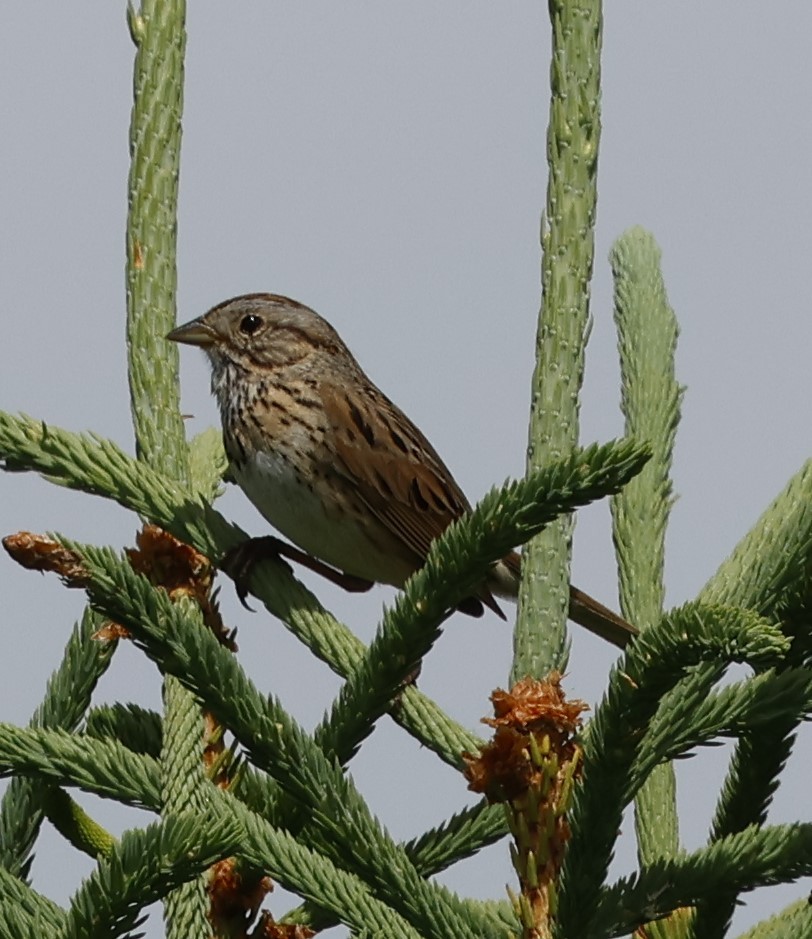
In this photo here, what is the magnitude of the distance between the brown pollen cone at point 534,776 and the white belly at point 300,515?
90.7 inches

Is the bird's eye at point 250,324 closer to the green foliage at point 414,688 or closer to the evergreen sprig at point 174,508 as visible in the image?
the green foliage at point 414,688

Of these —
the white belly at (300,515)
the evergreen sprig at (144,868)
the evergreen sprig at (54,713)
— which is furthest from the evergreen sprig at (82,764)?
the white belly at (300,515)

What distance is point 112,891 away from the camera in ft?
3.79

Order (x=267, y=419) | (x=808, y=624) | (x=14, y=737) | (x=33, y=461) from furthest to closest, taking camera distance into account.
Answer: (x=267, y=419) → (x=33, y=461) → (x=14, y=737) → (x=808, y=624)

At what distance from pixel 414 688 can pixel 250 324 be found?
2494 mm

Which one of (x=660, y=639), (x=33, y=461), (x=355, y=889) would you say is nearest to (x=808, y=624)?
(x=660, y=639)

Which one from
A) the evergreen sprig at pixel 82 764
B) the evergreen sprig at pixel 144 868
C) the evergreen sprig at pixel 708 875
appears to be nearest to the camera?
the evergreen sprig at pixel 144 868

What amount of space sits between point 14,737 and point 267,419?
7.75ft

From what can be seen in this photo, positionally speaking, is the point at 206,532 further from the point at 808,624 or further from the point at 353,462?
the point at 353,462

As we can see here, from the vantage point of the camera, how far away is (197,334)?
4309 millimetres

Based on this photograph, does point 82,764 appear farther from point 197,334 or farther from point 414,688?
point 197,334

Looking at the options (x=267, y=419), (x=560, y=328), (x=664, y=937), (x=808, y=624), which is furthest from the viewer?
(x=267, y=419)

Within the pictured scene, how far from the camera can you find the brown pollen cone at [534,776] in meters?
1.31

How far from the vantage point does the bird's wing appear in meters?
3.86
